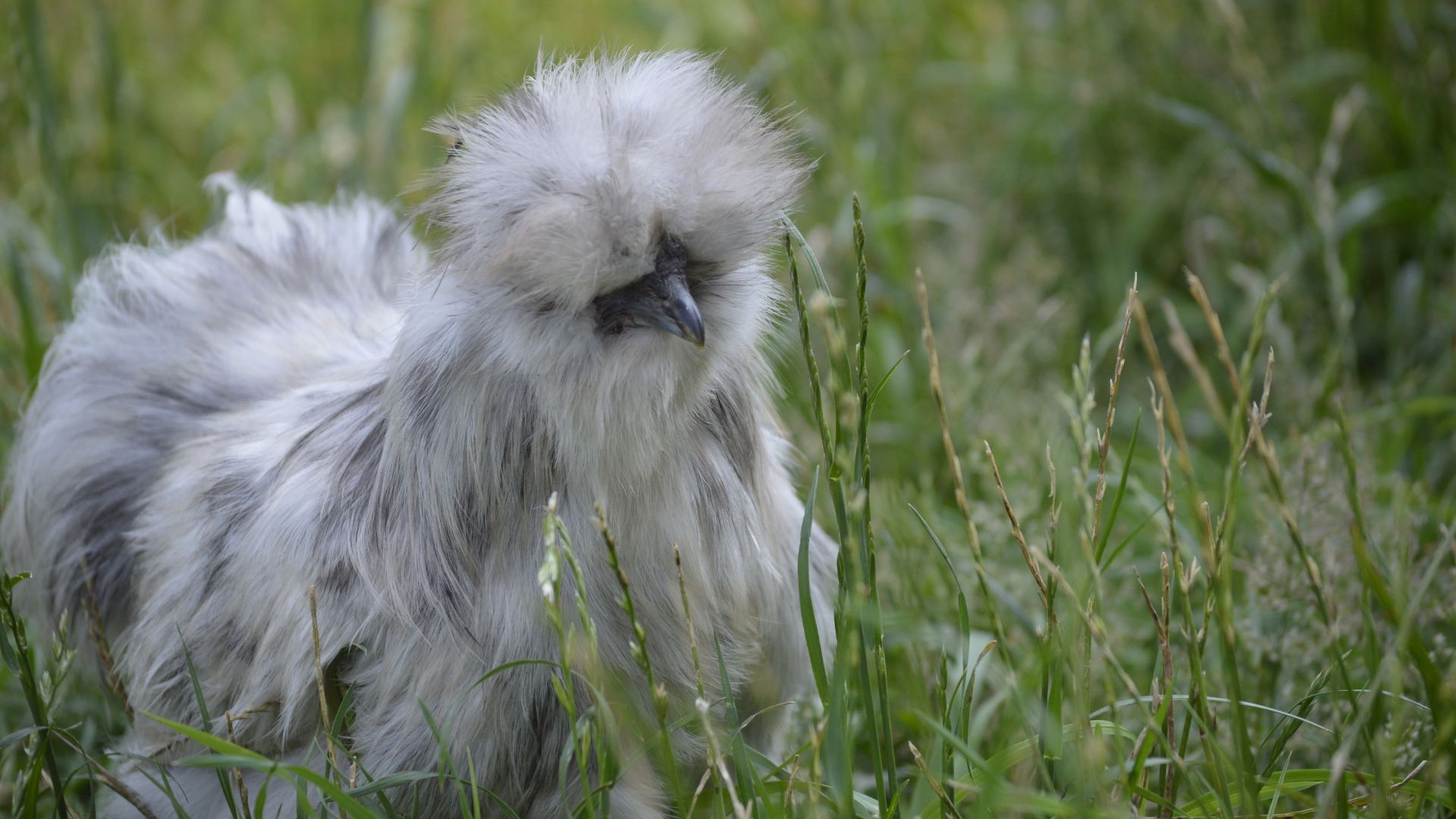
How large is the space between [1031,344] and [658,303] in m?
1.85

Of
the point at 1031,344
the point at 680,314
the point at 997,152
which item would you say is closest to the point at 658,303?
the point at 680,314

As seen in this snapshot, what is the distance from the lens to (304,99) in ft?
13.6

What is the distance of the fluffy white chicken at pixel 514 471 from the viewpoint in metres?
1.39

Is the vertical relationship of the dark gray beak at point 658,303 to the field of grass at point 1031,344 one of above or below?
above

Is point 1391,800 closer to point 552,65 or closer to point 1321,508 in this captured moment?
point 1321,508

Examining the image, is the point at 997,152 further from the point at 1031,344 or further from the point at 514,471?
the point at 514,471

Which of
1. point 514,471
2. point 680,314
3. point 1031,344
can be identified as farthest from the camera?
point 1031,344

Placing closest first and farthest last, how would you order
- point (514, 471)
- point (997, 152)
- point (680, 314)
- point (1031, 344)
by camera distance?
point (680, 314) < point (514, 471) < point (1031, 344) < point (997, 152)

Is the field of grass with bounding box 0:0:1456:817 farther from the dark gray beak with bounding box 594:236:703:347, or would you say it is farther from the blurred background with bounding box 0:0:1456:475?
the dark gray beak with bounding box 594:236:703:347

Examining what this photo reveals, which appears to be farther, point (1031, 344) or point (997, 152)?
point (997, 152)

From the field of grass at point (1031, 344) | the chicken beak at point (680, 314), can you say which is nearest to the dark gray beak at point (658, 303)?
the chicken beak at point (680, 314)

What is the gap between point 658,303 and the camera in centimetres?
138

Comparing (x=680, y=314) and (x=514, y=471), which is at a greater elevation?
(x=680, y=314)

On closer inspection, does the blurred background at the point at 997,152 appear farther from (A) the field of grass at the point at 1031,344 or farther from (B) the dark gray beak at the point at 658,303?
(B) the dark gray beak at the point at 658,303
